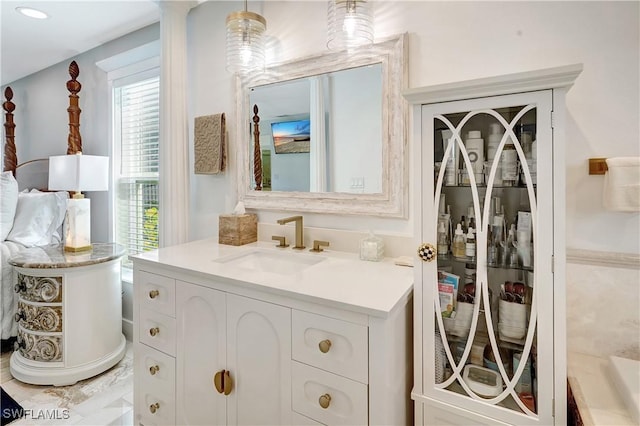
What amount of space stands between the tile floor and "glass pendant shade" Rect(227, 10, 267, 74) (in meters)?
2.06

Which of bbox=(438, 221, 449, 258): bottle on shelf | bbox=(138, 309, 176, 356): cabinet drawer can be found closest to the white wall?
bbox=(438, 221, 449, 258): bottle on shelf

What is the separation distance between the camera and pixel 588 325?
46.9 inches

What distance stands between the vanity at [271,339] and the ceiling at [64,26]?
1.88 meters

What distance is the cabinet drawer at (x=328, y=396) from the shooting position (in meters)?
0.99

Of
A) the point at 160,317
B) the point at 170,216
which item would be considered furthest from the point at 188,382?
the point at 170,216

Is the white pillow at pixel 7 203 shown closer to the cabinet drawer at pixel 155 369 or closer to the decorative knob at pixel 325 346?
the cabinet drawer at pixel 155 369

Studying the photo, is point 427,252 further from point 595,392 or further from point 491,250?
point 595,392

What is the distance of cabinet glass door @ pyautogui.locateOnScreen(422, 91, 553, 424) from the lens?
3.24ft

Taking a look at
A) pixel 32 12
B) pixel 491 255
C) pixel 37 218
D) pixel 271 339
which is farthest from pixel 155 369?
pixel 32 12

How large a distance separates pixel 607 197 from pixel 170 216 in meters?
2.21

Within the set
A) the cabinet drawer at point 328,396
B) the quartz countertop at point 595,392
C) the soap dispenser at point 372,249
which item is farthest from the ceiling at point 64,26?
the quartz countertop at point 595,392

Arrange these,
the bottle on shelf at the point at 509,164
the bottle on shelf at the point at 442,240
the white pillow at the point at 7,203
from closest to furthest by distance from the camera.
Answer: the bottle on shelf at the point at 509,164, the bottle on shelf at the point at 442,240, the white pillow at the point at 7,203

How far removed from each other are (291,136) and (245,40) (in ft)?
1.92

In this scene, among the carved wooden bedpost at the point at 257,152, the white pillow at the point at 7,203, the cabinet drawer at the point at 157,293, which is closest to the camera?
the cabinet drawer at the point at 157,293
